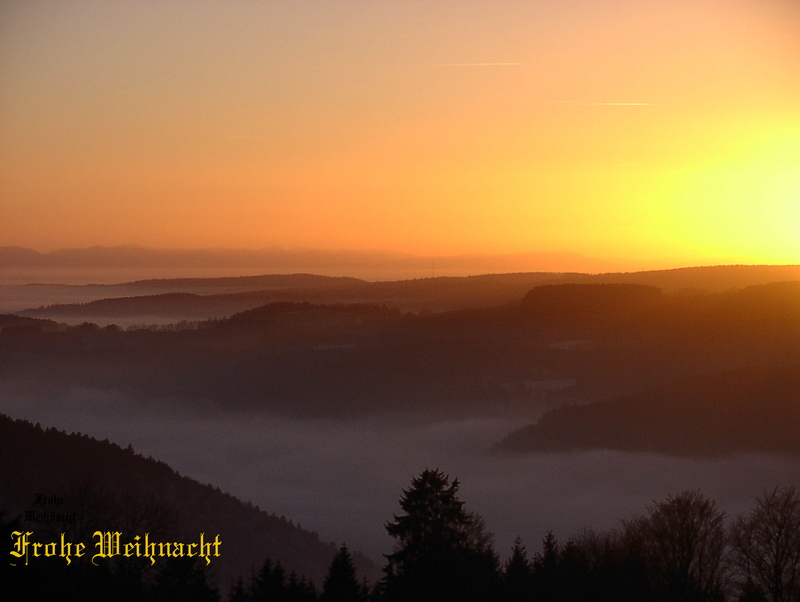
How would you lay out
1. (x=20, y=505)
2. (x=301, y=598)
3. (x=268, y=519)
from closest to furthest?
(x=301, y=598)
(x=20, y=505)
(x=268, y=519)

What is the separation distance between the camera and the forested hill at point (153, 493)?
88562mm

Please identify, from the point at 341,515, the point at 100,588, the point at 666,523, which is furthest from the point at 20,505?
the point at 341,515

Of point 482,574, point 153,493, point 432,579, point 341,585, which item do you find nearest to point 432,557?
point 432,579

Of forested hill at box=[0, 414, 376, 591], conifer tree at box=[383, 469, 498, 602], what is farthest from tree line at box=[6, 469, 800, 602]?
forested hill at box=[0, 414, 376, 591]

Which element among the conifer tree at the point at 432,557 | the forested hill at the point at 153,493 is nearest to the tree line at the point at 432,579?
the conifer tree at the point at 432,557

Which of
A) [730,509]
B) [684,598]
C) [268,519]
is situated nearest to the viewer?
[684,598]

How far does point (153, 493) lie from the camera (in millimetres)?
104312

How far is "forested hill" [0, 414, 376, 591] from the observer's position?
8856 centimetres

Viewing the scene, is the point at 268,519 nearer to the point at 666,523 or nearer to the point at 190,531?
the point at 190,531

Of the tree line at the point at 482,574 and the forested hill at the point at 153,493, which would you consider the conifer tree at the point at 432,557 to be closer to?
the tree line at the point at 482,574

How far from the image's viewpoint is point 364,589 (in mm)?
35500

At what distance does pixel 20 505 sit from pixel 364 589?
5935 cm

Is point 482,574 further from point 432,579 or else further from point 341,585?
point 341,585

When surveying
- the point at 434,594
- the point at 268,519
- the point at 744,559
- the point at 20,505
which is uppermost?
the point at 434,594
